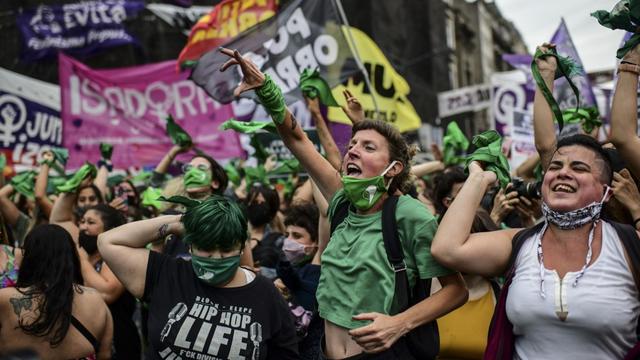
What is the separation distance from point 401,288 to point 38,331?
1728 mm

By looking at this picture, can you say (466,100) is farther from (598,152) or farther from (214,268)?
(214,268)

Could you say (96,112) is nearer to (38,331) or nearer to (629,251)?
(38,331)

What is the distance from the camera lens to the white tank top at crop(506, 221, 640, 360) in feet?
7.38

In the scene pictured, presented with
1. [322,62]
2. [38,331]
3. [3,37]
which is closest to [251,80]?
[38,331]

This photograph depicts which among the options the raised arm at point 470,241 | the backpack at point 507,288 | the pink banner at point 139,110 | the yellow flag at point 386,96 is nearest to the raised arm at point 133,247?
the raised arm at point 470,241

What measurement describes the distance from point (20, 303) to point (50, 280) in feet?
0.55

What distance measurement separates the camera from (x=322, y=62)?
7520 millimetres

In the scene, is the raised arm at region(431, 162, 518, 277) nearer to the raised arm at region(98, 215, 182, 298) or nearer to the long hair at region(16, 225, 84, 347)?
the raised arm at region(98, 215, 182, 298)

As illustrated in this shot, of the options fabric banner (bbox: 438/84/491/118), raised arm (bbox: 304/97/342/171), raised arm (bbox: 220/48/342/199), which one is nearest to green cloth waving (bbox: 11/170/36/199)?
raised arm (bbox: 304/97/342/171)

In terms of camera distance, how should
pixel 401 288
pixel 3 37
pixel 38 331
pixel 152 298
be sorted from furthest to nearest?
pixel 3 37
pixel 38 331
pixel 152 298
pixel 401 288

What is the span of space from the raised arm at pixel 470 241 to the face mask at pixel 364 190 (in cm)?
30

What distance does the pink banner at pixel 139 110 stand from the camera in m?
10.7

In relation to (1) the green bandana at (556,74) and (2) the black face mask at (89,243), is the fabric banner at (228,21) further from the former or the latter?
(1) the green bandana at (556,74)

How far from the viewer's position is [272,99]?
9.48ft
